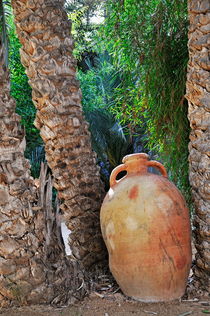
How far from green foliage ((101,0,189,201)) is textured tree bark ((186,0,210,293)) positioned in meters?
0.96

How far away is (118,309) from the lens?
3.25m

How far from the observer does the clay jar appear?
129 inches

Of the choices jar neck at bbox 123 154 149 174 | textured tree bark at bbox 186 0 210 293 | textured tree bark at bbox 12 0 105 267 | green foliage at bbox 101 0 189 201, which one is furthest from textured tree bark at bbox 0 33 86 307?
green foliage at bbox 101 0 189 201

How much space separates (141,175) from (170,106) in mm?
1419

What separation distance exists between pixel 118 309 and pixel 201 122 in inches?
59.9

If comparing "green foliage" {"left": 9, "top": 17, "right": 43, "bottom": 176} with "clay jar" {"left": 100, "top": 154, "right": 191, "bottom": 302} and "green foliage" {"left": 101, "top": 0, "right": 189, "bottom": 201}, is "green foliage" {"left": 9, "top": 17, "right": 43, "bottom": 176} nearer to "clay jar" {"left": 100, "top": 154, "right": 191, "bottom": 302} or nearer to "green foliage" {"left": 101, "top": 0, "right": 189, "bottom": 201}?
"green foliage" {"left": 101, "top": 0, "right": 189, "bottom": 201}

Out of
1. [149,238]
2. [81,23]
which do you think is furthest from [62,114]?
[81,23]

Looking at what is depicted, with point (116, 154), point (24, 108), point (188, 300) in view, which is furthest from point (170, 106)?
point (24, 108)

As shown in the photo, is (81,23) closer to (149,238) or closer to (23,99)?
(23,99)

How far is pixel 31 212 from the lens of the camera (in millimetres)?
3277

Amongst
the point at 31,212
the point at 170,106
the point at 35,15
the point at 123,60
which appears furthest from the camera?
the point at 123,60

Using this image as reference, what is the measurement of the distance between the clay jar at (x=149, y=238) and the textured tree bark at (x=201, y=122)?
193 millimetres

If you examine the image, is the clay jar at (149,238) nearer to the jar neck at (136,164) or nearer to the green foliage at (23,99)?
the jar neck at (136,164)

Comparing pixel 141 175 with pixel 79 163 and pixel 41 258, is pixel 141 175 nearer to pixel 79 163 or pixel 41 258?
pixel 79 163
